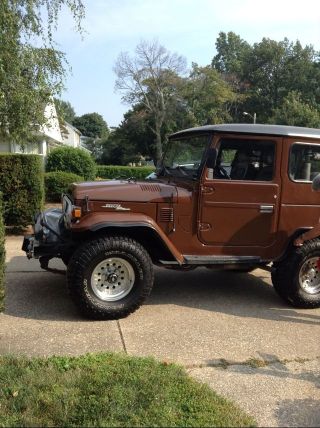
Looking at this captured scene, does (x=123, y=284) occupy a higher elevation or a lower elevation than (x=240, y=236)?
lower

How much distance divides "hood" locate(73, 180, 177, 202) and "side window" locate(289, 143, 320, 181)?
1.35 m

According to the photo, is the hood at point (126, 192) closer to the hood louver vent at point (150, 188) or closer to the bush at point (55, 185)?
the hood louver vent at point (150, 188)

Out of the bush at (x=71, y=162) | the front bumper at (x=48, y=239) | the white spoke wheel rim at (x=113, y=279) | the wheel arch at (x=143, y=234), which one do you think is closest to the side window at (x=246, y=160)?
the wheel arch at (x=143, y=234)

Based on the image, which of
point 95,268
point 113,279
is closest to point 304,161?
point 113,279

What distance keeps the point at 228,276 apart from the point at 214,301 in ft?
4.15

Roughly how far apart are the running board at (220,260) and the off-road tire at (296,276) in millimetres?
306

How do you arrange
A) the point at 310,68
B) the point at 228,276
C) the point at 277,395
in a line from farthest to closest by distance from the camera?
the point at 310,68 → the point at 228,276 → the point at 277,395

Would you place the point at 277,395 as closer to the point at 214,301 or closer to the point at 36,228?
the point at 214,301

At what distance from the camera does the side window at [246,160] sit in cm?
550

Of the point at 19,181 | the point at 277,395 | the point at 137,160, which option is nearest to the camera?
the point at 277,395

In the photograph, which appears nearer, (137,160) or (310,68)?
(137,160)

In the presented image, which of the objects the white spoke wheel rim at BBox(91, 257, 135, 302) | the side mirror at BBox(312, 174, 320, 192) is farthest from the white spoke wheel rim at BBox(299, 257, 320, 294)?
the white spoke wheel rim at BBox(91, 257, 135, 302)

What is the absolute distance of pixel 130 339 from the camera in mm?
4578

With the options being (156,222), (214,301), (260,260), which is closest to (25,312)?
(156,222)
